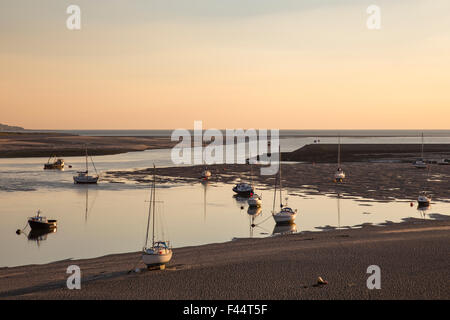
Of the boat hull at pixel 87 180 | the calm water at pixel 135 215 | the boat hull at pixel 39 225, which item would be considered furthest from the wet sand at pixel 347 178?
the boat hull at pixel 39 225

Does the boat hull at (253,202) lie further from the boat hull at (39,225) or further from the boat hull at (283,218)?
the boat hull at (39,225)

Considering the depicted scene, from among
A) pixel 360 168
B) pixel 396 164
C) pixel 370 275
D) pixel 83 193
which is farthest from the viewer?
pixel 396 164

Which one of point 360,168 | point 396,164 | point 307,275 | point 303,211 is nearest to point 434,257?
point 307,275

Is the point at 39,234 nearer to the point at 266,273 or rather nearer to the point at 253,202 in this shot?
the point at 266,273

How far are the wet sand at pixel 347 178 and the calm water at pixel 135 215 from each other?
558cm

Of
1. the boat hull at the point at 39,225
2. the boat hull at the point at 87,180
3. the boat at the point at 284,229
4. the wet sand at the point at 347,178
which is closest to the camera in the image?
the boat hull at the point at 39,225

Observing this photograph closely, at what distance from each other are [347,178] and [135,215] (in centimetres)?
4547

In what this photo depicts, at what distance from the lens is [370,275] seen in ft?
89.2

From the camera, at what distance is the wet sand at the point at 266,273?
24.9 meters

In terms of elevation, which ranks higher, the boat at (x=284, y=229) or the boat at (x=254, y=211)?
the boat at (x=254, y=211)

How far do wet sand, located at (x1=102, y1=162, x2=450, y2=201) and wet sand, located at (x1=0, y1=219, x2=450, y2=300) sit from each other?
29.3m

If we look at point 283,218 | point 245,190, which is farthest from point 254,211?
point 245,190
